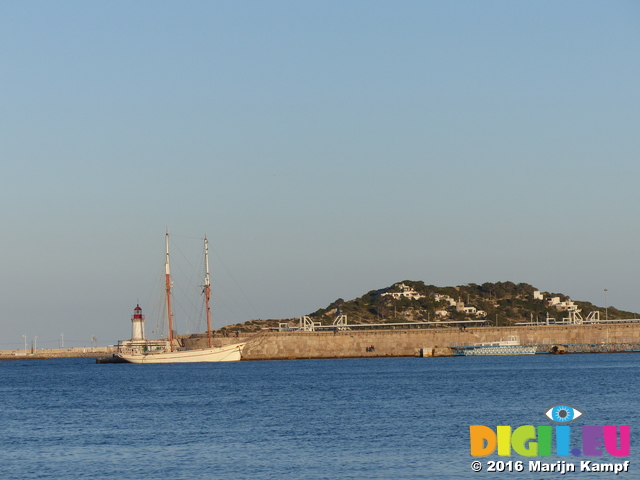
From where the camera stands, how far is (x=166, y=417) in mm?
50844

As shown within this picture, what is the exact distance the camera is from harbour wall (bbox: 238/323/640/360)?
443 ft

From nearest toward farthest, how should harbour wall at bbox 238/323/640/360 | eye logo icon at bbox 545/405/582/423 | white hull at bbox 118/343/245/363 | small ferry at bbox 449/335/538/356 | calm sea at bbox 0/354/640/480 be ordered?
calm sea at bbox 0/354/640/480
eye logo icon at bbox 545/405/582/423
small ferry at bbox 449/335/538/356
white hull at bbox 118/343/245/363
harbour wall at bbox 238/323/640/360

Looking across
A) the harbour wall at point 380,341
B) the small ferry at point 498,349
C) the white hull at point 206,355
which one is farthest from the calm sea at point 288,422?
the harbour wall at point 380,341

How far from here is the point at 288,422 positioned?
46.6 meters

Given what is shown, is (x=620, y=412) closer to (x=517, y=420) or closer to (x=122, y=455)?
(x=517, y=420)

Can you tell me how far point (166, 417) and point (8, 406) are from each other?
54.1 feet

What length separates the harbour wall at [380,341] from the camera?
135 meters

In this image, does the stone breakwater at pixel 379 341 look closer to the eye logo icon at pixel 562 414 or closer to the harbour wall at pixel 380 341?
the harbour wall at pixel 380 341

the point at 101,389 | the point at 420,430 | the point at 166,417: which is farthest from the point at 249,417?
the point at 101,389

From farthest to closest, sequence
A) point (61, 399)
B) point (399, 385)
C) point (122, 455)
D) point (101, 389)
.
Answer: point (101, 389) < point (399, 385) < point (61, 399) < point (122, 455)

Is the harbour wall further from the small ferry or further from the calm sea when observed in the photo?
the calm sea

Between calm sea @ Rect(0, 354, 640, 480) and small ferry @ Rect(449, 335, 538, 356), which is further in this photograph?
small ferry @ Rect(449, 335, 538, 356)

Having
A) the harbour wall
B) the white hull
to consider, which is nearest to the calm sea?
the white hull

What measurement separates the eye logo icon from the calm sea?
768mm
